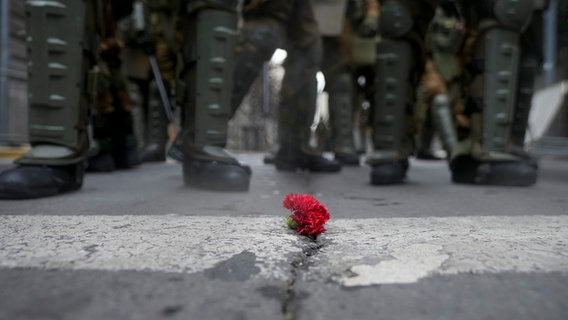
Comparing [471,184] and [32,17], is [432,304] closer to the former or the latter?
[32,17]

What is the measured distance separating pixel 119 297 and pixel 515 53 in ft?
6.13

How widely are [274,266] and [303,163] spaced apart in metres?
2.26

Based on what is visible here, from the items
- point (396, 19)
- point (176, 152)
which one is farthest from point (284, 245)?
point (396, 19)

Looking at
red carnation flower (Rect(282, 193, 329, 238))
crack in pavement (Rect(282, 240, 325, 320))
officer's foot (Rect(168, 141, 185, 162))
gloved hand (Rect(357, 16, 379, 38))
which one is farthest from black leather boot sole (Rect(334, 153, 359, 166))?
crack in pavement (Rect(282, 240, 325, 320))

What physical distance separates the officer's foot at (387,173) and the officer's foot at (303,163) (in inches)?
32.9

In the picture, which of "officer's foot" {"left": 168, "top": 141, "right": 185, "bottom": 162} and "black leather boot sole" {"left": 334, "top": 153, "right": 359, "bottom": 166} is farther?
"black leather boot sole" {"left": 334, "top": 153, "right": 359, "bottom": 166}

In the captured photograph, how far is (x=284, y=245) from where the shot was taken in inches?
26.2

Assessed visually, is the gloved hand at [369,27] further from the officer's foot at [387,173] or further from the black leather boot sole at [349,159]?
the officer's foot at [387,173]

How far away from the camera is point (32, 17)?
1.36 metres

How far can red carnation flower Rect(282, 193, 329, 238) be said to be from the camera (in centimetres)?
75

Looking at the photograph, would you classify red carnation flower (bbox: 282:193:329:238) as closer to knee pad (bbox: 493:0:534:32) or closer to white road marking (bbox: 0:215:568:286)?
white road marking (bbox: 0:215:568:286)

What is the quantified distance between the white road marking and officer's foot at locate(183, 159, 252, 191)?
568mm

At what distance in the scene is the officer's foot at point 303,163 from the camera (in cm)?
273

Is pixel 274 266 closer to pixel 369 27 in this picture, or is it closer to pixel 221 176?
pixel 221 176
